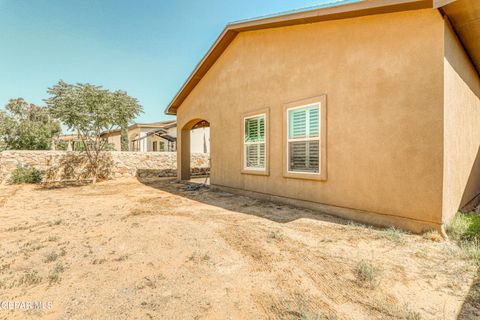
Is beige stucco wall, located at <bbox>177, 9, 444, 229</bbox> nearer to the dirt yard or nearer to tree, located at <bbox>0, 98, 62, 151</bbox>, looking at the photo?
the dirt yard

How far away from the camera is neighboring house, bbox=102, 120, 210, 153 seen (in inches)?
891

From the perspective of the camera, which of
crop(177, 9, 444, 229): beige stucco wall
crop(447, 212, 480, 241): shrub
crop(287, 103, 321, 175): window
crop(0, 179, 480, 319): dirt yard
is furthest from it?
crop(287, 103, 321, 175): window

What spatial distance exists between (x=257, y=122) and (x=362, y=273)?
552 cm

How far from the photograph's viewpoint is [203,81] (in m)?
10.2

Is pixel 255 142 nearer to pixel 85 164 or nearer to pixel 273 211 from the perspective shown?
pixel 273 211

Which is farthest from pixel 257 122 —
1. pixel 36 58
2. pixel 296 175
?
pixel 36 58

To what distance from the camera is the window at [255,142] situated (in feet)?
24.1

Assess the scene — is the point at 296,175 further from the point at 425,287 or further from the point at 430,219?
the point at 425,287

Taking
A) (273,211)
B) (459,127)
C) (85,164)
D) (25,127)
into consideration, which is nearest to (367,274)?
(273,211)

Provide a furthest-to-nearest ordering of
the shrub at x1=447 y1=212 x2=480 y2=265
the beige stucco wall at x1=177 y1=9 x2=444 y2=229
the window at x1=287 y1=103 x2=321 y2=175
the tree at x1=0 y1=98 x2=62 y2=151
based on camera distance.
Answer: the tree at x1=0 y1=98 x2=62 y2=151, the window at x1=287 y1=103 x2=321 y2=175, the beige stucco wall at x1=177 y1=9 x2=444 y2=229, the shrub at x1=447 y1=212 x2=480 y2=265

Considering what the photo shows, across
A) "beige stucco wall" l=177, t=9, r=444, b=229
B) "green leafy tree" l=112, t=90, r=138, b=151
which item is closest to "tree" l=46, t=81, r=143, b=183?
"green leafy tree" l=112, t=90, r=138, b=151

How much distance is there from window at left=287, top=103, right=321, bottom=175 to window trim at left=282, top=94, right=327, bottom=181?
44 mm

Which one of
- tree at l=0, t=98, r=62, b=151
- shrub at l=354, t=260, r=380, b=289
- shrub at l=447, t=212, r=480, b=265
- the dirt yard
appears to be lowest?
the dirt yard

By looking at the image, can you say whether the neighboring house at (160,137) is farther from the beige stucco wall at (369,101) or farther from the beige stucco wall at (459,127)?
the beige stucco wall at (459,127)
